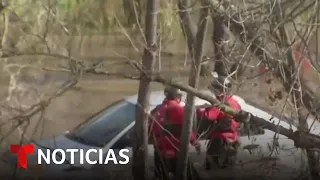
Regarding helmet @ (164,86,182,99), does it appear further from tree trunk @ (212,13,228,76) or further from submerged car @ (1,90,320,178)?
tree trunk @ (212,13,228,76)

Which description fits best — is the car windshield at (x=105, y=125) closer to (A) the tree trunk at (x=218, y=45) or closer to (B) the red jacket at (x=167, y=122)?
(B) the red jacket at (x=167, y=122)

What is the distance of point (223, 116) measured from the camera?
7.36ft

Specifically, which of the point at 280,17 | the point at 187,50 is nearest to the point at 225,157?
the point at 187,50

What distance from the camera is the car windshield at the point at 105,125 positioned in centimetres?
212

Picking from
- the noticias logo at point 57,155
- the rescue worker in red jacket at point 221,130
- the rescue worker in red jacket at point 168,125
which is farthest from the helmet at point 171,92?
the noticias logo at point 57,155

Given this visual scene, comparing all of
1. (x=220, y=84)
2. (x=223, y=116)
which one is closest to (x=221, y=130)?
(x=223, y=116)

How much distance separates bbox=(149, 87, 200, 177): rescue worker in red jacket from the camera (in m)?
2.21

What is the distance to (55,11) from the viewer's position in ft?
6.96

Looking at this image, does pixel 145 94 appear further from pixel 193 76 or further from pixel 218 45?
pixel 218 45

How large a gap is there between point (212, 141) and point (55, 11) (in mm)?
809

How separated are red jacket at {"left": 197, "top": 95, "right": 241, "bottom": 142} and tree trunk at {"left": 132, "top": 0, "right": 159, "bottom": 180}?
23 cm

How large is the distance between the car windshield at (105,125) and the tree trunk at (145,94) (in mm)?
41

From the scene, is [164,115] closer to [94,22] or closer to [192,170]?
[192,170]

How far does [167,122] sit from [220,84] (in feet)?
0.87
